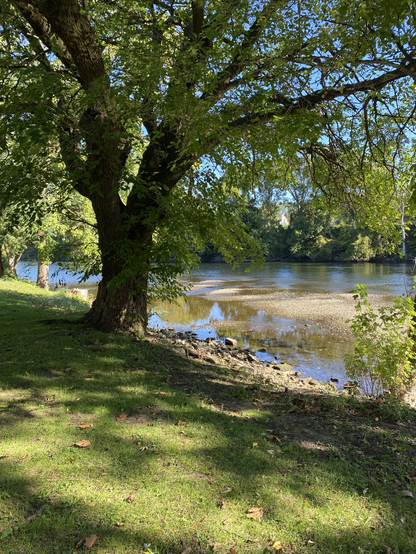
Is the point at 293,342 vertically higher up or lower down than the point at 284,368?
lower down

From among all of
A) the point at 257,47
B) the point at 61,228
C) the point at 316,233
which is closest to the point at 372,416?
the point at 257,47

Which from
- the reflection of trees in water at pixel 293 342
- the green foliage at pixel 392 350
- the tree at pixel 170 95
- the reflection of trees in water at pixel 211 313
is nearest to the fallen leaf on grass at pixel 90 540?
the tree at pixel 170 95

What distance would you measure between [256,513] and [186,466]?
2.54 feet

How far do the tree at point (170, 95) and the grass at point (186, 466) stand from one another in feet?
6.82

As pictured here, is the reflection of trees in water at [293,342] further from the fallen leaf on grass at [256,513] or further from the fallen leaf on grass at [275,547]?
the fallen leaf on grass at [275,547]

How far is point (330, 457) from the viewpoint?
3.87 m

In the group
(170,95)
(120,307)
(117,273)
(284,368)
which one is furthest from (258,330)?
(170,95)

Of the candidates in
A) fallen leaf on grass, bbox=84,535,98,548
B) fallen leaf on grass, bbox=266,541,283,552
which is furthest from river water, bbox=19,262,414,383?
fallen leaf on grass, bbox=84,535,98,548

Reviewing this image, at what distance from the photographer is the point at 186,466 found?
11.2ft

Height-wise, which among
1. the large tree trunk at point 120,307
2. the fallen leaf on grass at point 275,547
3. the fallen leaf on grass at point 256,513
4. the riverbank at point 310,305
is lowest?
the riverbank at point 310,305

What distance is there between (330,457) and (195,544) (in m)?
1.87

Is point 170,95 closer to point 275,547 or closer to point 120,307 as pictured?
point 120,307

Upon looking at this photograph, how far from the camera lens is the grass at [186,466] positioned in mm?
2592

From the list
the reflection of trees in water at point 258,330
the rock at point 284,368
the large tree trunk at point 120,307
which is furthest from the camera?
the reflection of trees in water at point 258,330
